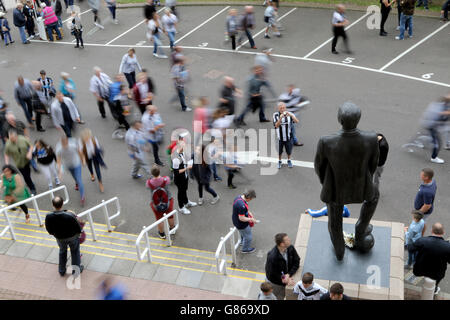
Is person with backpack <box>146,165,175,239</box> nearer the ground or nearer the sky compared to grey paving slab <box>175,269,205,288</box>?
nearer the sky

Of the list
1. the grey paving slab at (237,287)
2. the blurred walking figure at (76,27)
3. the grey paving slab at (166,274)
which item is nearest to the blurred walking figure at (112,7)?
the blurred walking figure at (76,27)

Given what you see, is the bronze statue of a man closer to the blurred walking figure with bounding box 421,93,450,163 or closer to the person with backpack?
the person with backpack

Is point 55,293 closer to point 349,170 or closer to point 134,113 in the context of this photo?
point 349,170

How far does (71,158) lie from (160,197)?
275cm

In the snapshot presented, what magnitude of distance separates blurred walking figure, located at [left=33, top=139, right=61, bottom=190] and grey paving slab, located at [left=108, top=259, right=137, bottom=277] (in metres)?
3.37

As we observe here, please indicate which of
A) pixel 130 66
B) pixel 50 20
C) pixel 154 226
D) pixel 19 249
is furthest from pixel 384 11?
pixel 19 249

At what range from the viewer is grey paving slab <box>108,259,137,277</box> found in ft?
32.5

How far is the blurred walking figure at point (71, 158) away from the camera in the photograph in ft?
38.9

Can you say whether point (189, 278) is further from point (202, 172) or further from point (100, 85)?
point (100, 85)

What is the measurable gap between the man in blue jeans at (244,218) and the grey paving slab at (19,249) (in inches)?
167

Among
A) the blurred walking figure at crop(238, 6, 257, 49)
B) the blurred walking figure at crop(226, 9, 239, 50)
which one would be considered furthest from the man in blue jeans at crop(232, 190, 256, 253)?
the blurred walking figure at crop(238, 6, 257, 49)

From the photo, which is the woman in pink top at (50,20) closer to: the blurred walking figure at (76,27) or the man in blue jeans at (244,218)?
the blurred walking figure at (76,27)
